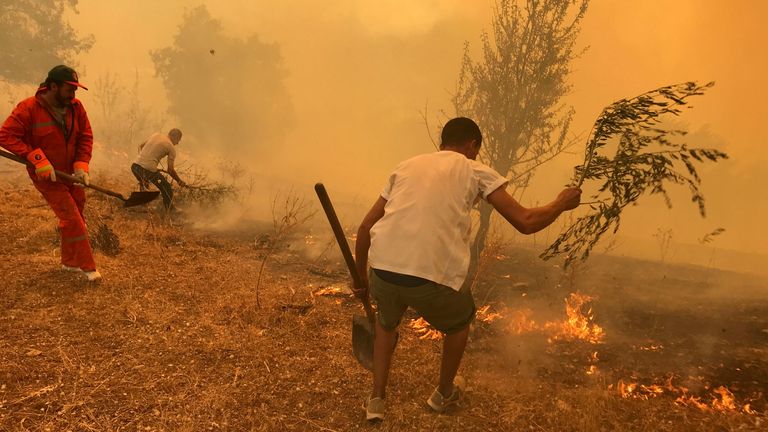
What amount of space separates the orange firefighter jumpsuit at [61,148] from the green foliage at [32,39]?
27146mm

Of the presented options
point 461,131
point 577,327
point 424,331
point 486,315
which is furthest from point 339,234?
point 577,327

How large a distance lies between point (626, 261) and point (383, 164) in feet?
190

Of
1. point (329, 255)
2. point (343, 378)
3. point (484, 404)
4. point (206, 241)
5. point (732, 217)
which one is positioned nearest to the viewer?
point (484, 404)

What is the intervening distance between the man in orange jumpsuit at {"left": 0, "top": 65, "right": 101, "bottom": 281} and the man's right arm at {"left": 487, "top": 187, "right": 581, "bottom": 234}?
4.18m

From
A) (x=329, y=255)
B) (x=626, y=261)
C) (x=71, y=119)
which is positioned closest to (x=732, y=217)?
(x=626, y=261)

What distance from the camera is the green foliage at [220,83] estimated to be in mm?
27219

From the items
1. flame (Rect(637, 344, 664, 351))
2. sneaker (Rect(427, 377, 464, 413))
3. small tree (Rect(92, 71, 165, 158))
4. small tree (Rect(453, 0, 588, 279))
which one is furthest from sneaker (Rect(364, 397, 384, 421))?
small tree (Rect(92, 71, 165, 158))

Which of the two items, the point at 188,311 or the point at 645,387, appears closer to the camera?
the point at 645,387

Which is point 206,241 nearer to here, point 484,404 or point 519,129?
point 484,404

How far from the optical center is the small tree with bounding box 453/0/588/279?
8.16 m

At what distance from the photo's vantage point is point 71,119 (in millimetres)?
4238

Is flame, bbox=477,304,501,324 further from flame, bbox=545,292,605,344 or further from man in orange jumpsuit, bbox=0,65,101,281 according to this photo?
man in orange jumpsuit, bbox=0,65,101,281

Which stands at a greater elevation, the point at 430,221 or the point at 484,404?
the point at 430,221

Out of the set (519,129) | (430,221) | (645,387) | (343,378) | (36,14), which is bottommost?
(343,378)
